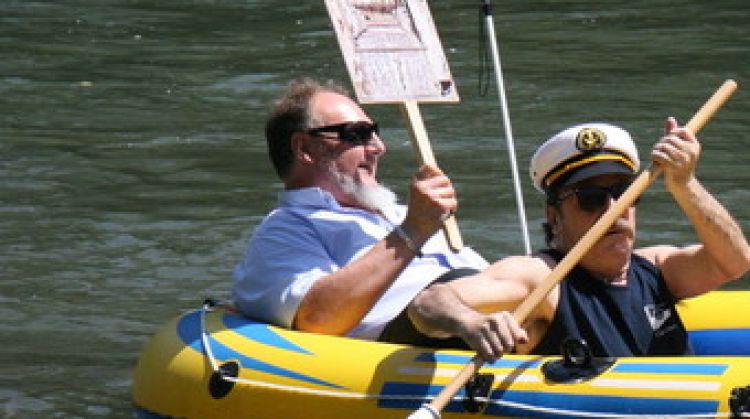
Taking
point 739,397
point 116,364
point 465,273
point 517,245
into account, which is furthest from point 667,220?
point 739,397

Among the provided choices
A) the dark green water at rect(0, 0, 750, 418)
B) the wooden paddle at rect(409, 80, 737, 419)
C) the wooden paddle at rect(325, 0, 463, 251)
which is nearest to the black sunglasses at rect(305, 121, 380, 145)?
the wooden paddle at rect(325, 0, 463, 251)

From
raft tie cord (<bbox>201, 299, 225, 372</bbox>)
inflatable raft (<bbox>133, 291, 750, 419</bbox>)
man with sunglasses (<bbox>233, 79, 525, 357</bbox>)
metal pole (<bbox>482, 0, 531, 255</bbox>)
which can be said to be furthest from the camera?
metal pole (<bbox>482, 0, 531, 255</bbox>)

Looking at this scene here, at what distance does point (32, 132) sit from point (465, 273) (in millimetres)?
6577

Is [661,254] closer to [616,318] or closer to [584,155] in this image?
[616,318]

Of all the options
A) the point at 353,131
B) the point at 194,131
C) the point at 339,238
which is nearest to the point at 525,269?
the point at 339,238

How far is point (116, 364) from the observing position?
775 cm

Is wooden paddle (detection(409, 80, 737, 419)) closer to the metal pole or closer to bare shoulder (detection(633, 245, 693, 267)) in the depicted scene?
bare shoulder (detection(633, 245, 693, 267))

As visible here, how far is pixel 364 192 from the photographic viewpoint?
6.30 meters

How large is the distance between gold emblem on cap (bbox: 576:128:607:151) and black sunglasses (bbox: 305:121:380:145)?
0.99 meters

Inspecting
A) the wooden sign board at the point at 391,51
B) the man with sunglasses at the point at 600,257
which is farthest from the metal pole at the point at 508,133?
the man with sunglasses at the point at 600,257

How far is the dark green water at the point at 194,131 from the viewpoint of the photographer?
845 centimetres

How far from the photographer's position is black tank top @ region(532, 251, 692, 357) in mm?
5473

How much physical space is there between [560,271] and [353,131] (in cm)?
129

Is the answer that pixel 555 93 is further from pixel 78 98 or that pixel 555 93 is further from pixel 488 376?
pixel 488 376
